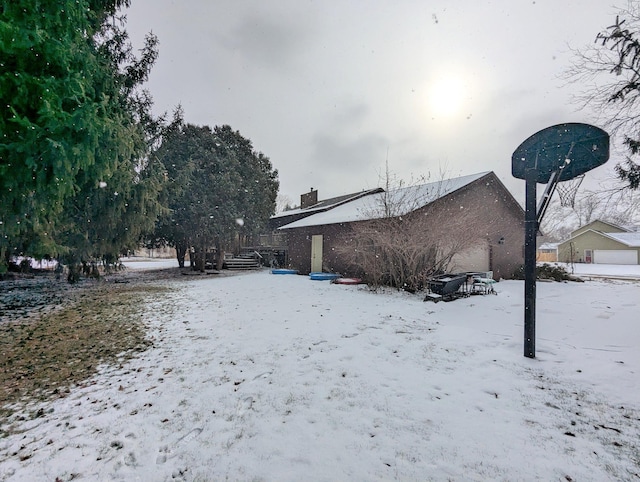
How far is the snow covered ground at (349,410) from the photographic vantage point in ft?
6.43

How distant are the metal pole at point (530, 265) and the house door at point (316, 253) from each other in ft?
38.6

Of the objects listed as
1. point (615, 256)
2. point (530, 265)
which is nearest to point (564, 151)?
point (530, 265)

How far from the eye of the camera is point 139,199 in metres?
9.20

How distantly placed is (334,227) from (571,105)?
979 centimetres

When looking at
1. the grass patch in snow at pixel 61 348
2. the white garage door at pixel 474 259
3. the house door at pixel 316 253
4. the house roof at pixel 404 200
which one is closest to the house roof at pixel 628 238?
the white garage door at pixel 474 259

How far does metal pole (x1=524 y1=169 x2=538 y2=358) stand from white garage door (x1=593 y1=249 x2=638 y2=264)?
39.4 m

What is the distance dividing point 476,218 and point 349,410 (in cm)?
1132

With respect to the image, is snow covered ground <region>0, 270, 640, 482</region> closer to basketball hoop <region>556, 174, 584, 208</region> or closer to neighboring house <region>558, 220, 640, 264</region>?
basketball hoop <region>556, 174, 584, 208</region>

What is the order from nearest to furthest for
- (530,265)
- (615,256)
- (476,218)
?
(530,265) < (476,218) < (615,256)

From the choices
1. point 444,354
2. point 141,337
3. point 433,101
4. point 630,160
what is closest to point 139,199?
point 141,337

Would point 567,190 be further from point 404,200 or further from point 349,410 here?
point 404,200

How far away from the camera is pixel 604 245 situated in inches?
1244

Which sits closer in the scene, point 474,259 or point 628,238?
point 474,259

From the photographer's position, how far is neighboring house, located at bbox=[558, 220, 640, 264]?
29797mm
